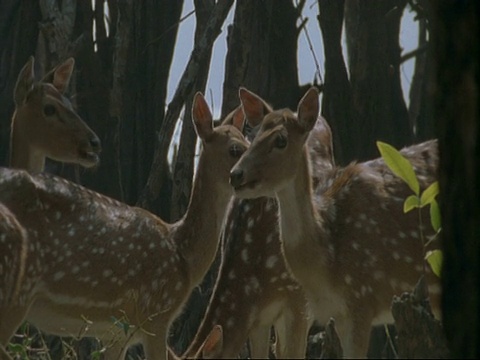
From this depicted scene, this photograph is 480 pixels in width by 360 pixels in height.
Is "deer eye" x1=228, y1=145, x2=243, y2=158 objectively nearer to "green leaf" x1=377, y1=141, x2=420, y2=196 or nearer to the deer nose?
the deer nose

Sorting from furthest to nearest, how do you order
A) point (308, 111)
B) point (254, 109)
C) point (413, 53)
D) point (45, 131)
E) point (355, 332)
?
point (413, 53) < point (45, 131) < point (254, 109) < point (308, 111) < point (355, 332)

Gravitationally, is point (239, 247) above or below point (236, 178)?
below

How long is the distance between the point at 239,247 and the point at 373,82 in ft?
13.3

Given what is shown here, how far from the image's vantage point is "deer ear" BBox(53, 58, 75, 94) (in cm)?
1002

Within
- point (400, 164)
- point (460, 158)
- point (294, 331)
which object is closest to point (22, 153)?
point (294, 331)

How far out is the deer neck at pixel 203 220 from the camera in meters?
8.77

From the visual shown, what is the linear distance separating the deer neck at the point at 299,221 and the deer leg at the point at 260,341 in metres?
0.94

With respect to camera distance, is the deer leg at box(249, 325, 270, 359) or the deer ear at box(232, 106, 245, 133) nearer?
the deer leg at box(249, 325, 270, 359)

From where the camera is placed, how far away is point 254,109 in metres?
8.35

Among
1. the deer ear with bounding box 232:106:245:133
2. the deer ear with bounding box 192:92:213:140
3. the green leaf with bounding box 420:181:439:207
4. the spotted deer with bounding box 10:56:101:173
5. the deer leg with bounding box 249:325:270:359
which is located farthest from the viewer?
the spotted deer with bounding box 10:56:101:173

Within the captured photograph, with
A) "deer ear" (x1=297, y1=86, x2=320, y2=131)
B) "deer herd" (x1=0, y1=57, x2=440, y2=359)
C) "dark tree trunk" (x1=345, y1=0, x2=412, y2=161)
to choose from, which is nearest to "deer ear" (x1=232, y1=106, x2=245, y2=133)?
"deer herd" (x1=0, y1=57, x2=440, y2=359)

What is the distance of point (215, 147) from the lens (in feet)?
28.8

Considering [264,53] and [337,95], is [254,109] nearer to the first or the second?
[337,95]

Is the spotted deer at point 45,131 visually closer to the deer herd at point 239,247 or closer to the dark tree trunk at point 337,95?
the deer herd at point 239,247
